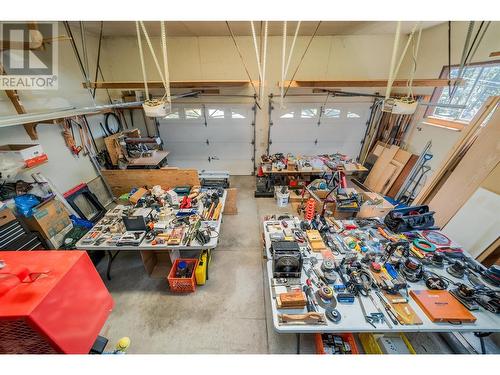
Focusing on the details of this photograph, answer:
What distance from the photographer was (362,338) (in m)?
2.10

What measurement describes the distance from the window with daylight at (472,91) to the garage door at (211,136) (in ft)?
14.5

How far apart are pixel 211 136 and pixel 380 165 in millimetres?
4846

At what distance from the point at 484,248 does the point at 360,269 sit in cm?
184

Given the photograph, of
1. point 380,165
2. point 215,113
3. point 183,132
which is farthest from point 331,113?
point 183,132

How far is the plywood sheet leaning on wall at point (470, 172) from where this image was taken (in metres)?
2.73

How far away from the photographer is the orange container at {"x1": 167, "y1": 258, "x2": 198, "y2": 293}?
2652 millimetres

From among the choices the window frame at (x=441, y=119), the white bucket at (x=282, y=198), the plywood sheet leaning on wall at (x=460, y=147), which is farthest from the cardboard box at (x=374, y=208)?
the window frame at (x=441, y=119)

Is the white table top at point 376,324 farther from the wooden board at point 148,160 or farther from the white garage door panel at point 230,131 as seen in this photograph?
the white garage door panel at point 230,131

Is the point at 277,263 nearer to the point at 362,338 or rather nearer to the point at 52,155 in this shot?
the point at 362,338

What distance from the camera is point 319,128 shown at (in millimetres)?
5809

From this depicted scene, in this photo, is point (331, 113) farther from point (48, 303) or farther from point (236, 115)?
point (48, 303)

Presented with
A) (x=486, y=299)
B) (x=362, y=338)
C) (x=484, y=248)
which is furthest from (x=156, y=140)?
(x=484, y=248)

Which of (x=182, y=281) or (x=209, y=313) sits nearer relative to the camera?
(x=209, y=313)

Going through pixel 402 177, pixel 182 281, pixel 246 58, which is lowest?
pixel 182 281
